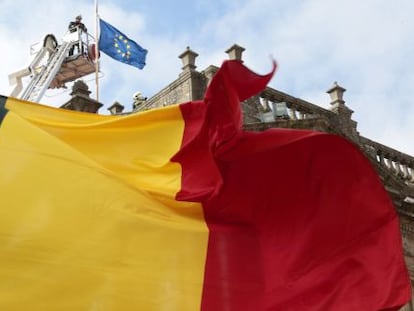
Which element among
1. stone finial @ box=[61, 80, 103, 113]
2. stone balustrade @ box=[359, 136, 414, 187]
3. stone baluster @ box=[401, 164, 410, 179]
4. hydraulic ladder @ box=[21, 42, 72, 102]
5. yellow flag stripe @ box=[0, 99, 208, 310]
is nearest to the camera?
yellow flag stripe @ box=[0, 99, 208, 310]

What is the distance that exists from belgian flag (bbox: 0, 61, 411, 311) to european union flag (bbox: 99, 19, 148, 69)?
43.0ft

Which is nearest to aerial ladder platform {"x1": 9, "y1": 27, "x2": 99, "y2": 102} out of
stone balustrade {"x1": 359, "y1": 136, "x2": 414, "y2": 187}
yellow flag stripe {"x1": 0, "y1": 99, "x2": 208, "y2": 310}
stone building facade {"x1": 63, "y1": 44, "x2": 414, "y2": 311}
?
stone building facade {"x1": 63, "y1": 44, "x2": 414, "y2": 311}

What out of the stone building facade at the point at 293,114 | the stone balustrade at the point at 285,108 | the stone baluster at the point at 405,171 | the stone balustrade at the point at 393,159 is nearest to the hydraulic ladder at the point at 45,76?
the stone building facade at the point at 293,114

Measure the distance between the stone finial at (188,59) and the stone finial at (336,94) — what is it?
11.5ft

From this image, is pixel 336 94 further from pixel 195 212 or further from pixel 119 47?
pixel 195 212

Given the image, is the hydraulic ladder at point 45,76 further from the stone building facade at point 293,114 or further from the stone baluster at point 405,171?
the stone baluster at point 405,171

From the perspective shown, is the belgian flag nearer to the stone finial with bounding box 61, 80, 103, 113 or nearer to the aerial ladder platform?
the stone finial with bounding box 61, 80, 103, 113

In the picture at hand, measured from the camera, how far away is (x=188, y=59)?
15.9 m

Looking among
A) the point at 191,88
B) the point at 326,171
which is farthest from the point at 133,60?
the point at 326,171

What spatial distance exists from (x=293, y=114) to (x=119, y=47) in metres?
6.01

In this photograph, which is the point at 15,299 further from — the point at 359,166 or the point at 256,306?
the point at 359,166

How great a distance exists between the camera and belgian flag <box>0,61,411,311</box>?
5820 millimetres

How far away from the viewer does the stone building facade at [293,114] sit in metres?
15.0

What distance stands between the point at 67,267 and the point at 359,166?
2670mm
